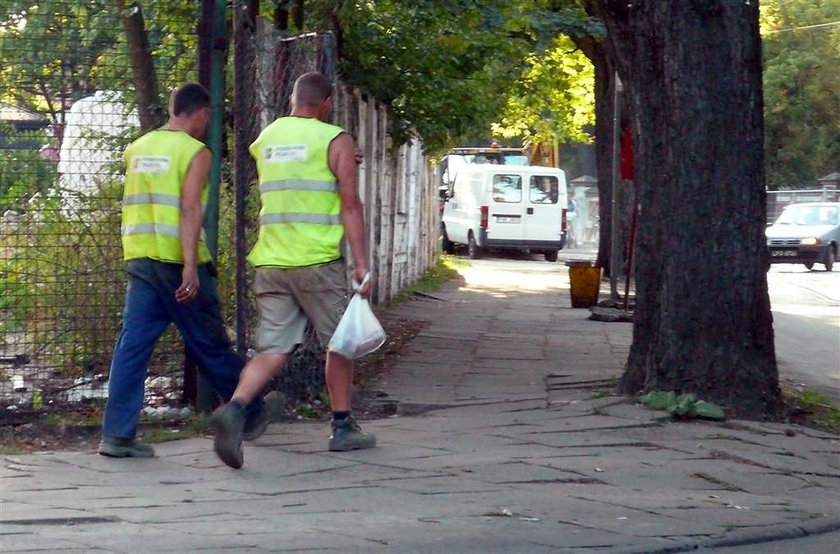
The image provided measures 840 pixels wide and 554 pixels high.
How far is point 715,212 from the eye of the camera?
26.9ft

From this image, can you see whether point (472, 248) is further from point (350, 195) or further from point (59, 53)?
point (350, 195)

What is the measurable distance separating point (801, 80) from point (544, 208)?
32575mm

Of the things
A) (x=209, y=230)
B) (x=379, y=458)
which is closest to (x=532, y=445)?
(x=379, y=458)

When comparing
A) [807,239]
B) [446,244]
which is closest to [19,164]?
[446,244]

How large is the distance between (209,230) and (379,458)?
74.8 inches

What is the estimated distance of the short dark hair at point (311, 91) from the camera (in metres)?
6.93

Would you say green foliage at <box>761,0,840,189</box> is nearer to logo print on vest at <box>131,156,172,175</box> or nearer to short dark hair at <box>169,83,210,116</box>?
short dark hair at <box>169,83,210,116</box>

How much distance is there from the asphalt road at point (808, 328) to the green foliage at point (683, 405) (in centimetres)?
268

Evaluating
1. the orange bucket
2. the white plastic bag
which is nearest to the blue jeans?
the white plastic bag

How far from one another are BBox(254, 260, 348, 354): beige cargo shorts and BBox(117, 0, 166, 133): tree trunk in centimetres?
164

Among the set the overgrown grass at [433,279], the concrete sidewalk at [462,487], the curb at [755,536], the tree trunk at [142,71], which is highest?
the tree trunk at [142,71]

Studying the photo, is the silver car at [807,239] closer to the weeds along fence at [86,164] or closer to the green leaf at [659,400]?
the green leaf at [659,400]

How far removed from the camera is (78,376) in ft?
26.2

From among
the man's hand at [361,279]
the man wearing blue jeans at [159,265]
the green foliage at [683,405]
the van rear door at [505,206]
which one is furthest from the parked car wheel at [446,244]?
the man's hand at [361,279]
